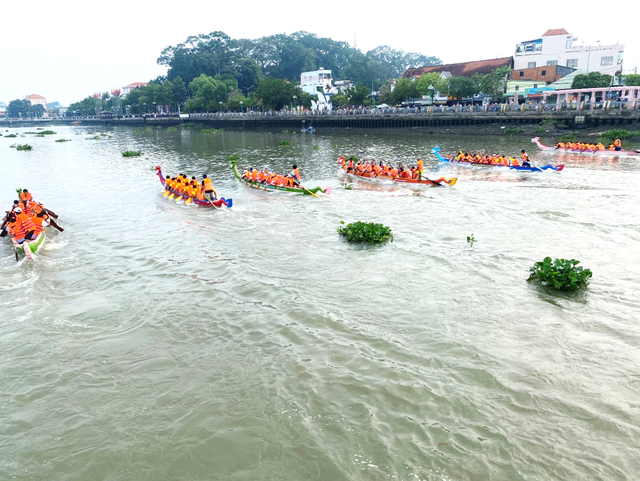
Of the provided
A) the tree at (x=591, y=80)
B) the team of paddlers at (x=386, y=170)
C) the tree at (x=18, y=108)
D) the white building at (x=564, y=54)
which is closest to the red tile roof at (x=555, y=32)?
the white building at (x=564, y=54)

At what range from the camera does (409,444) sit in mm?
6484

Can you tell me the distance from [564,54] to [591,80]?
699 inches

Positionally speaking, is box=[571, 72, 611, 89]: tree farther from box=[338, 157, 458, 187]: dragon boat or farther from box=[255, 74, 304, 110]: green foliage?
box=[255, 74, 304, 110]: green foliage

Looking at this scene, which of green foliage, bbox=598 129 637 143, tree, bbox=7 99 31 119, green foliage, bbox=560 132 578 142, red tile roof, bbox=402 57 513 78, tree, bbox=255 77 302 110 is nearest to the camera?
green foliage, bbox=598 129 637 143

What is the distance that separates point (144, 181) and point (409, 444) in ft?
Result: 91.4

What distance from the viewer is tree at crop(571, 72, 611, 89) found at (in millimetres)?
51375

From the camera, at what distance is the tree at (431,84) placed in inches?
2504

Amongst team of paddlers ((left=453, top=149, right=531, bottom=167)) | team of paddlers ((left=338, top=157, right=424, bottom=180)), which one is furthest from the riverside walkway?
team of paddlers ((left=338, top=157, right=424, bottom=180))

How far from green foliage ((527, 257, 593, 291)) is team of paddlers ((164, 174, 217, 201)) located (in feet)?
47.2

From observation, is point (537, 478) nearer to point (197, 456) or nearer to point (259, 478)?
point (259, 478)

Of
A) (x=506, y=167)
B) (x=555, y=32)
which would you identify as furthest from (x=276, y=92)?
A: (x=506, y=167)

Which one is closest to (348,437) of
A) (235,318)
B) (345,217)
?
(235,318)

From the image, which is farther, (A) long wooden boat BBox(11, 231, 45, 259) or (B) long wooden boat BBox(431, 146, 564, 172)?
(B) long wooden boat BBox(431, 146, 564, 172)

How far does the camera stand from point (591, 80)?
52.4 meters
